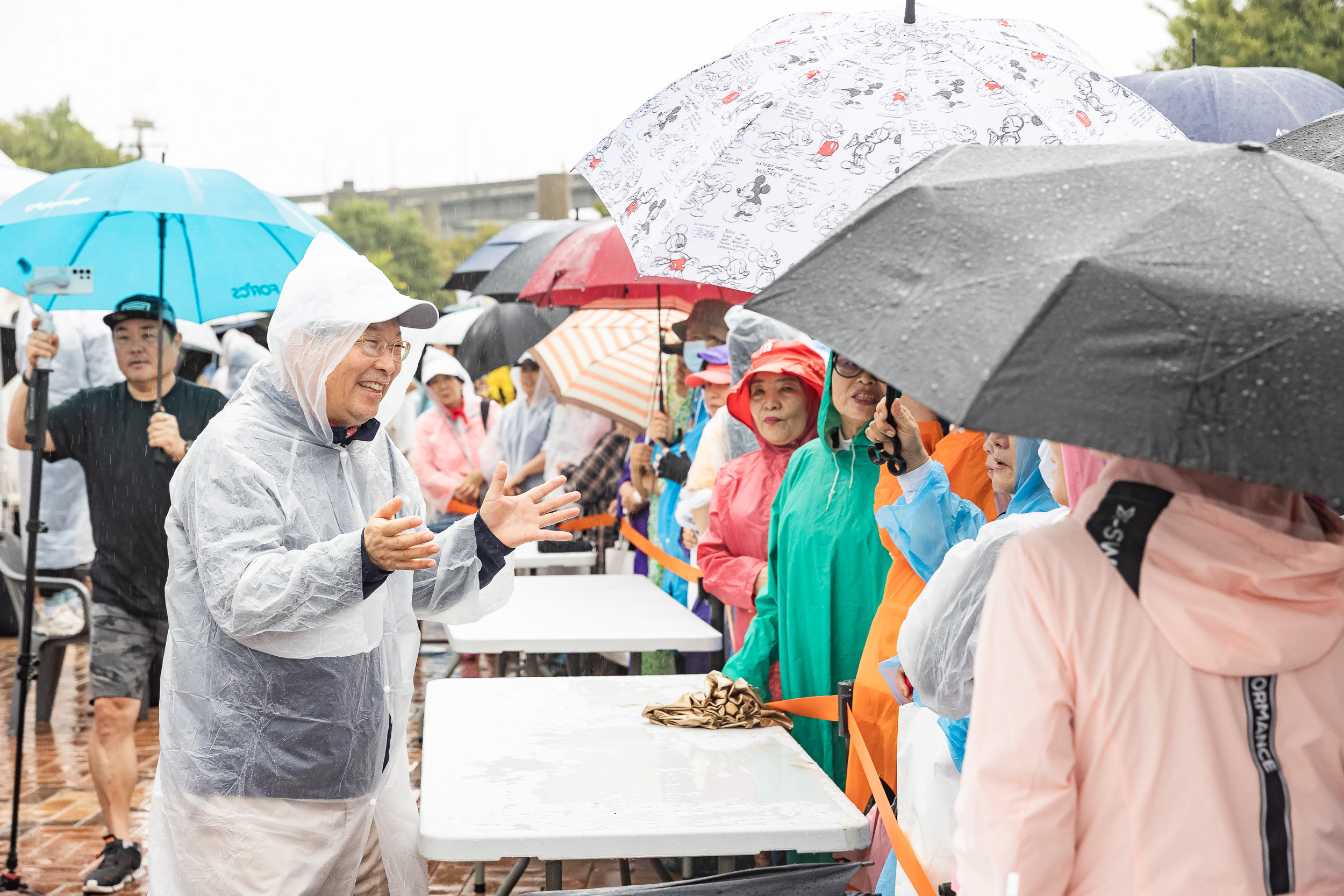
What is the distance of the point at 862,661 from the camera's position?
10.4 ft

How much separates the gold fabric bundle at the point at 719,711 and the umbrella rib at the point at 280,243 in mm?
2430

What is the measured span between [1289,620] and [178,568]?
7.27 ft

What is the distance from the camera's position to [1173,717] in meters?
1.45

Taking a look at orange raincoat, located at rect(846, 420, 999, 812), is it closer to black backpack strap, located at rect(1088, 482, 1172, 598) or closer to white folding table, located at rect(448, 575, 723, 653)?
white folding table, located at rect(448, 575, 723, 653)

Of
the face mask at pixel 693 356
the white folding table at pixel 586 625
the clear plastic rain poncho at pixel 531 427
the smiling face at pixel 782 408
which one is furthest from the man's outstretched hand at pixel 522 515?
the clear plastic rain poncho at pixel 531 427

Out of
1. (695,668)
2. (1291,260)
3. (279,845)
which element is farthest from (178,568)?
(695,668)

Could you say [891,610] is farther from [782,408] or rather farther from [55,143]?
[55,143]

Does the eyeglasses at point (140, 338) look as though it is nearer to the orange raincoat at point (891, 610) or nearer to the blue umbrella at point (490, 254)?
the orange raincoat at point (891, 610)

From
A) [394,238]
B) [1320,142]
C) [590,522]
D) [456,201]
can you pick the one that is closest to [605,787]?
[1320,142]

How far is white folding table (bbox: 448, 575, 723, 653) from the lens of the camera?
165 inches

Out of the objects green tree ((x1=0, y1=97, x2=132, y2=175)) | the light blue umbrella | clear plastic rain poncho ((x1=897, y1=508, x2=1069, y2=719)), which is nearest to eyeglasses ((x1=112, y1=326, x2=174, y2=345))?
the light blue umbrella

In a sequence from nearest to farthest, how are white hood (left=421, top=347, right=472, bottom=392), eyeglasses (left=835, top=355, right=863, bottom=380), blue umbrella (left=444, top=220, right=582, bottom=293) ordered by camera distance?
eyeglasses (left=835, top=355, right=863, bottom=380), white hood (left=421, top=347, right=472, bottom=392), blue umbrella (left=444, top=220, right=582, bottom=293)

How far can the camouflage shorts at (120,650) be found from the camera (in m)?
4.34

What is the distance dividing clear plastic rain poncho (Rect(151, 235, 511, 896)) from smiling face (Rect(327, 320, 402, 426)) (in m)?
0.04
